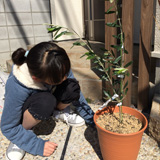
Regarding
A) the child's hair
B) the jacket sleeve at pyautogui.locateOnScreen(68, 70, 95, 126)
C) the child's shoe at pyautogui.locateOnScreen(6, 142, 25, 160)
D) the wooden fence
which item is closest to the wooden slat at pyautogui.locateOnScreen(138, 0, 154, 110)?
the wooden fence

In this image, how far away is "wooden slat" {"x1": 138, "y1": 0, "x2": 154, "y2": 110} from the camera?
1.51 metres

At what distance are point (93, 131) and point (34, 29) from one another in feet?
8.24

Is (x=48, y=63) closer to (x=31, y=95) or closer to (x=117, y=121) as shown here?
(x=31, y=95)

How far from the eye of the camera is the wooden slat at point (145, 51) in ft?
4.95

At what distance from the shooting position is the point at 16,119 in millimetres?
1222

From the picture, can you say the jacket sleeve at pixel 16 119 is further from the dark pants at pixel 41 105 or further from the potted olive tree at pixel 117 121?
the potted olive tree at pixel 117 121

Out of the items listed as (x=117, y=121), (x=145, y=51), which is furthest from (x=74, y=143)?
(x=145, y=51)

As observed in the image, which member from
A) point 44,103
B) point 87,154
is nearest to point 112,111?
point 87,154

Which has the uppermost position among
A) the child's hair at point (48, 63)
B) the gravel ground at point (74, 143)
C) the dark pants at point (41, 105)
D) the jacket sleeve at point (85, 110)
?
the child's hair at point (48, 63)

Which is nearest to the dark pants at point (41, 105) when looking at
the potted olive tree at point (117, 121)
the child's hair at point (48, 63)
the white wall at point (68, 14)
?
the child's hair at point (48, 63)

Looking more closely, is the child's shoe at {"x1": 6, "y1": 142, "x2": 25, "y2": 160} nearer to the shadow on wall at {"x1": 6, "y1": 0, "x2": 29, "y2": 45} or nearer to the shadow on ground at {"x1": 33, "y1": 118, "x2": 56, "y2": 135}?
the shadow on ground at {"x1": 33, "y1": 118, "x2": 56, "y2": 135}

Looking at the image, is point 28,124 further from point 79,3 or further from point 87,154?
point 79,3

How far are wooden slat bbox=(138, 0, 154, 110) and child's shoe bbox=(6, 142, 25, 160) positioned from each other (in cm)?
115

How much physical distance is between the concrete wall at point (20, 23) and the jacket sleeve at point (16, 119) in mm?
2211
